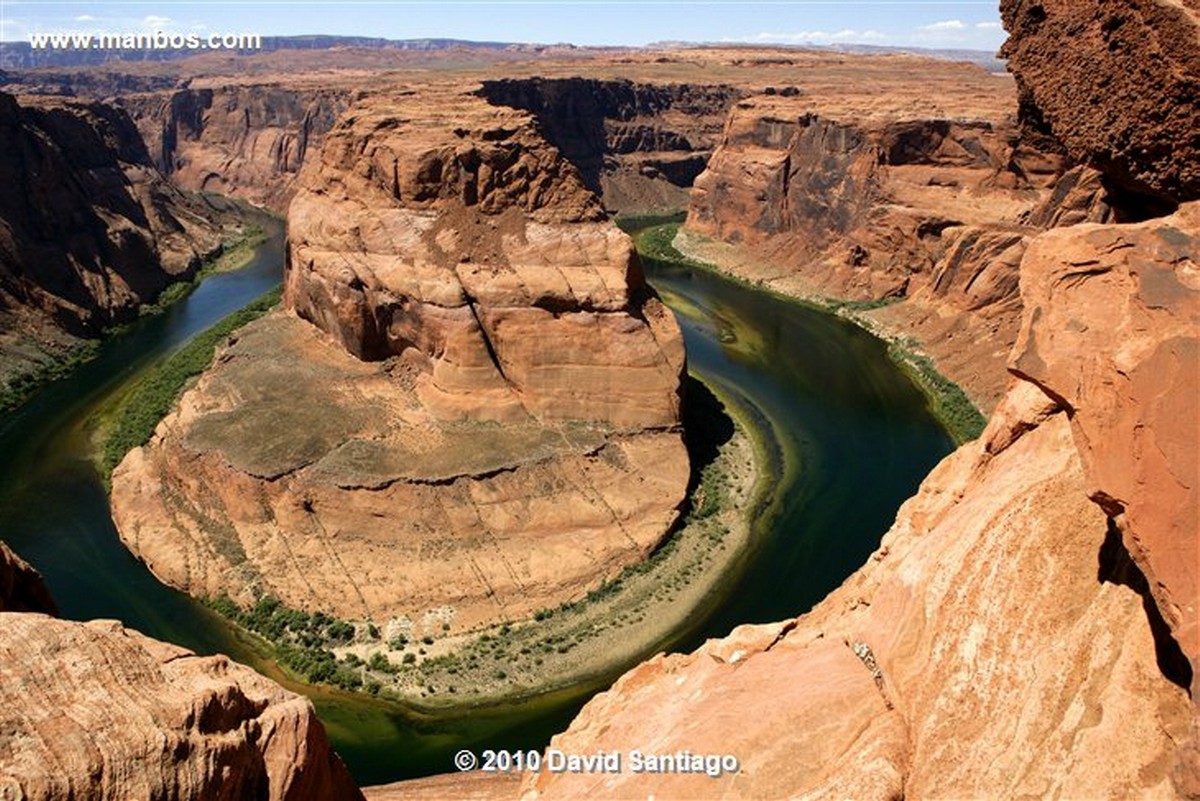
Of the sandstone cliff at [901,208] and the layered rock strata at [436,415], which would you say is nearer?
the layered rock strata at [436,415]

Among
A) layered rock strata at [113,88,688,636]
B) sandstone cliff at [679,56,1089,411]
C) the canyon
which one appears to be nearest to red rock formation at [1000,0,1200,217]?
the canyon

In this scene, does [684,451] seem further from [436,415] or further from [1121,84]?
[1121,84]

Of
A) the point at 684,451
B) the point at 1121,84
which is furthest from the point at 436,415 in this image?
the point at 1121,84

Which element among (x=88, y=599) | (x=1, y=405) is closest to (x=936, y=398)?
(x=88, y=599)

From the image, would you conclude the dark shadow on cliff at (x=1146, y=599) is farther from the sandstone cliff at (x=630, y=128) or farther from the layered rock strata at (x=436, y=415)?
the sandstone cliff at (x=630, y=128)

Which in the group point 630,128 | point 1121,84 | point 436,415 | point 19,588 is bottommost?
point 436,415

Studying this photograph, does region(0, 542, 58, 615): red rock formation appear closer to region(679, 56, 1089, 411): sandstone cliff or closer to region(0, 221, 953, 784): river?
region(0, 221, 953, 784): river

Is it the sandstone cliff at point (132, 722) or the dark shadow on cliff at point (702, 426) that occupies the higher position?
the sandstone cliff at point (132, 722)

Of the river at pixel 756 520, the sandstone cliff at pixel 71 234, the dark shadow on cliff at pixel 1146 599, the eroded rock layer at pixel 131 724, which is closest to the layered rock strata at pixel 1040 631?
the dark shadow on cliff at pixel 1146 599
